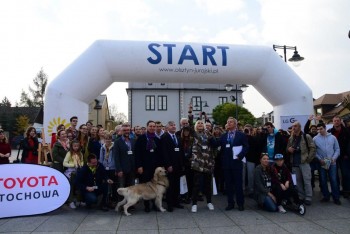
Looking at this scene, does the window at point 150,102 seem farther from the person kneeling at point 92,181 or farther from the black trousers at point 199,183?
the black trousers at point 199,183

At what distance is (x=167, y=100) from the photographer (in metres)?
47.2

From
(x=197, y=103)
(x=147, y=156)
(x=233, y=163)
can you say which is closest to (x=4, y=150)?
(x=147, y=156)

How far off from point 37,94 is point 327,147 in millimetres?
59898

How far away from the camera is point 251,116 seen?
3259 centimetres

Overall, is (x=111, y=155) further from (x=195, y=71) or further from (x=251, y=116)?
(x=251, y=116)

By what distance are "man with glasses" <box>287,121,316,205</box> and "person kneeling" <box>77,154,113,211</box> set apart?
4110 mm

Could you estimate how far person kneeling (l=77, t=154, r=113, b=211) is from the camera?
6219 mm

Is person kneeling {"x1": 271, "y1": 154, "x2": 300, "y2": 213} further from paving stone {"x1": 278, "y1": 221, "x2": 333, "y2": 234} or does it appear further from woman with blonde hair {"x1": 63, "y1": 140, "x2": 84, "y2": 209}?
woman with blonde hair {"x1": 63, "y1": 140, "x2": 84, "y2": 209}

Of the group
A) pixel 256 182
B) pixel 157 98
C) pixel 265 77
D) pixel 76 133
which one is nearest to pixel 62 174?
pixel 76 133

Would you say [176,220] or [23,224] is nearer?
[23,224]

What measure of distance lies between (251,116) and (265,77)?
23880 mm

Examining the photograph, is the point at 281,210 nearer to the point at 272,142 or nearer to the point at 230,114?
the point at 272,142

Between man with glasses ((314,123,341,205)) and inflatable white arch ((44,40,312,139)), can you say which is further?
inflatable white arch ((44,40,312,139))

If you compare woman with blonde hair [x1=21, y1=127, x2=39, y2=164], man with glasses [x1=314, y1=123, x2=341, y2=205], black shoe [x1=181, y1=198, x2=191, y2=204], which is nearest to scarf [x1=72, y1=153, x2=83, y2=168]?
woman with blonde hair [x1=21, y1=127, x2=39, y2=164]
